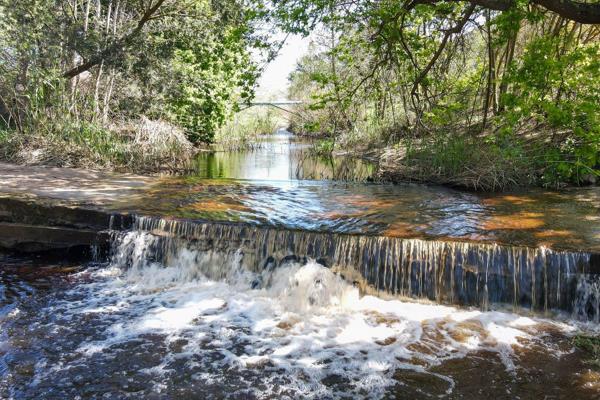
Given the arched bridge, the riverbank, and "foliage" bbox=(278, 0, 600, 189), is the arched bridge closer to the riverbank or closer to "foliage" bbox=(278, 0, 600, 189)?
"foliage" bbox=(278, 0, 600, 189)

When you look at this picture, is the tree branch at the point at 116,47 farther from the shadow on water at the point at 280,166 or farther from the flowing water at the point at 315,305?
the flowing water at the point at 315,305

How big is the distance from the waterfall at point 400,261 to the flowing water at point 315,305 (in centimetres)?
1

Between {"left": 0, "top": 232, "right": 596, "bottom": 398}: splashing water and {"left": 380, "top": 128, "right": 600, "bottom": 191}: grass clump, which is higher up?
{"left": 380, "top": 128, "right": 600, "bottom": 191}: grass clump

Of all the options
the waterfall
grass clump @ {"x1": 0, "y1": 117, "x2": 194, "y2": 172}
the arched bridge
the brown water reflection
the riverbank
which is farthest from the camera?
grass clump @ {"x1": 0, "y1": 117, "x2": 194, "y2": 172}

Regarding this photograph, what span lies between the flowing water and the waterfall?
0.01 meters

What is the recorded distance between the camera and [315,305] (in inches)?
208

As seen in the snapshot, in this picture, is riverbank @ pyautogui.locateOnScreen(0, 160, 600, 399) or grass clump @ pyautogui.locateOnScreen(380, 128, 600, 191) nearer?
riverbank @ pyautogui.locateOnScreen(0, 160, 600, 399)

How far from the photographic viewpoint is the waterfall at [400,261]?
16.4 feet

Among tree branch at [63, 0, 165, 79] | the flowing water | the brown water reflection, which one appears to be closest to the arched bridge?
the brown water reflection

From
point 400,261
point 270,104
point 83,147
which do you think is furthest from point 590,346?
point 83,147

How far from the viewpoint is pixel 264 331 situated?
4.59 metres

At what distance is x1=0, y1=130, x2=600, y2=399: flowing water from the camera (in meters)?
3.68

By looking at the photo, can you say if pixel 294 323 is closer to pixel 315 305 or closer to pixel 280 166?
pixel 315 305

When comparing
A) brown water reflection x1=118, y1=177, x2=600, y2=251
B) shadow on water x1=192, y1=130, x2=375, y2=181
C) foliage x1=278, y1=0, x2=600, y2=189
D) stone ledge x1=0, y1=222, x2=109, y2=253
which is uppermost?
foliage x1=278, y1=0, x2=600, y2=189
